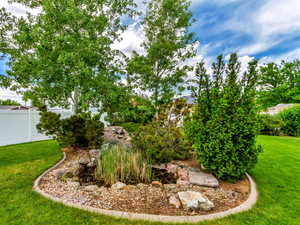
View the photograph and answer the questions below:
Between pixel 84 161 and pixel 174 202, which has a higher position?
pixel 84 161

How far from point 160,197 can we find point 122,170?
1.04 meters

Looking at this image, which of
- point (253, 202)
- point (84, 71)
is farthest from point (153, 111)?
point (253, 202)

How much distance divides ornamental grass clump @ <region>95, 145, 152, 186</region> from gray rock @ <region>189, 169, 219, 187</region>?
0.89 metres

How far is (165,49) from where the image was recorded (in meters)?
8.16

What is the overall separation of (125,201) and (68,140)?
2978mm

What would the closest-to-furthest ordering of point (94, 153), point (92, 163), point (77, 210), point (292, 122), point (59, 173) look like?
point (77, 210)
point (59, 173)
point (92, 163)
point (94, 153)
point (292, 122)

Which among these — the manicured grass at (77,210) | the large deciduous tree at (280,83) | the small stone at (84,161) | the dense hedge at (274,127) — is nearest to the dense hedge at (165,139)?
the small stone at (84,161)

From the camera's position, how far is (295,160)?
5.27 metres

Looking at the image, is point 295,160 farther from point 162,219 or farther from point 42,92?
point 42,92

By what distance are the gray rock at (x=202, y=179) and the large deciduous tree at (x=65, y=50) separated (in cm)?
272

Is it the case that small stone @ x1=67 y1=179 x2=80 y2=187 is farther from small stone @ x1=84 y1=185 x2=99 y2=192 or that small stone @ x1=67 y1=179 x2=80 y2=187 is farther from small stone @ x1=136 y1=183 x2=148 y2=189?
small stone @ x1=136 y1=183 x2=148 y2=189

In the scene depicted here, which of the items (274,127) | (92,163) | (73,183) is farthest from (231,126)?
(274,127)

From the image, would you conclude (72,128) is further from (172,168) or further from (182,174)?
(182,174)

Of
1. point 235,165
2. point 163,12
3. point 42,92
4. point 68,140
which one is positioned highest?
point 163,12
